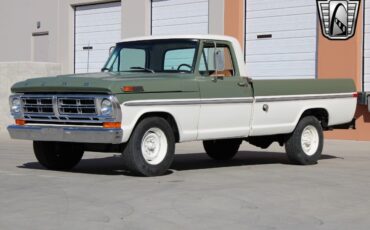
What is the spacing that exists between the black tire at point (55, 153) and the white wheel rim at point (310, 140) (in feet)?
12.6

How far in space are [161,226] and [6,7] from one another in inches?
881

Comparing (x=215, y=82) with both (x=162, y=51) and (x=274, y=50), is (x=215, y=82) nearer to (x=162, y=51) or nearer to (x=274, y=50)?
(x=162, y=51)

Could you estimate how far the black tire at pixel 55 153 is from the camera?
Answer: 1160 centimetres

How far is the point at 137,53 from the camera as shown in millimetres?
11867

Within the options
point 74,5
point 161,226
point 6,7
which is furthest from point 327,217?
point 6,7

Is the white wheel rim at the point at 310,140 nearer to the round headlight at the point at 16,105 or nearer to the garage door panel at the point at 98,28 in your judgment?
the round headlight at the point at 16,105

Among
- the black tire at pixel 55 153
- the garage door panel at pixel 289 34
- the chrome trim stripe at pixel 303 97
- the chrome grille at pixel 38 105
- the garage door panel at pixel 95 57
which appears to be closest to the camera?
the chrome grille at pixel 38 105

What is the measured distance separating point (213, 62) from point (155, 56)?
3.23 feet

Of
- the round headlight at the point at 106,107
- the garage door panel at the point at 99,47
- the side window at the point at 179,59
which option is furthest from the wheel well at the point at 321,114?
the garage door panel at the point at 99,47

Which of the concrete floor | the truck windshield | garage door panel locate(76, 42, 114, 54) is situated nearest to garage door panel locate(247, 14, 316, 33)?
garage door panel locate(76, 42, 114, 54)

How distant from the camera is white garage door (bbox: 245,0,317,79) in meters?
19.5

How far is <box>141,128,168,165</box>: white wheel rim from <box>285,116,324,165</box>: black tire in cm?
290

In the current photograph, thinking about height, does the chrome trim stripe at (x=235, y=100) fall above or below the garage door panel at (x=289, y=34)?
below

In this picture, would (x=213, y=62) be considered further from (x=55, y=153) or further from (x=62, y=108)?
(x=55, y=153)
